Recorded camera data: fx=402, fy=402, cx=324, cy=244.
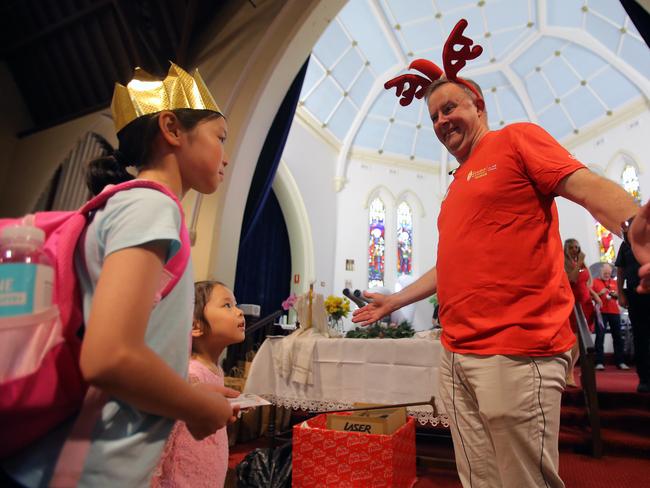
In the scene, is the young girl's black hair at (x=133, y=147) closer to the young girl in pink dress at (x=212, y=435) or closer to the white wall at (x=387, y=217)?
the young girl in pink dress at (x=212, y=435)

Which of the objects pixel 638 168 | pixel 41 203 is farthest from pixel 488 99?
pixel 41 203

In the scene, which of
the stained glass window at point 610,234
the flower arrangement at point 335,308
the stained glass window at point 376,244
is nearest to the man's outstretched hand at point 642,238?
the flower arrangement at point 335,308

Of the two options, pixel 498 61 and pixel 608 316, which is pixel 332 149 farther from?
pixel 608 316

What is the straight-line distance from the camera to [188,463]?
1204 mm

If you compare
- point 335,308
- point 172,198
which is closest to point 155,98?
point 172,198

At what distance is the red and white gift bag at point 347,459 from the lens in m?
2.09

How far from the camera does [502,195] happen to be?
3.56 feet

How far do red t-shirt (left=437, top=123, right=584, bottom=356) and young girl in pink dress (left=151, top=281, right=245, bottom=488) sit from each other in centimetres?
65

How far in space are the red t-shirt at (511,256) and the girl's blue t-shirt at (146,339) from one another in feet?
2.47

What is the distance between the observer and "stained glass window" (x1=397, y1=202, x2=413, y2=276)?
13.0 m

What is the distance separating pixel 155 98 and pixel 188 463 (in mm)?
1030

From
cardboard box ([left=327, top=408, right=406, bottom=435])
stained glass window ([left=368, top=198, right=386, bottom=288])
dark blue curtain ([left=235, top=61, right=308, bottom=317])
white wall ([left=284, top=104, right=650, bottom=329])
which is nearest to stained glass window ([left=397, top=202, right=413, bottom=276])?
white wall ([left=284, top=104, right=650, bottom=329])

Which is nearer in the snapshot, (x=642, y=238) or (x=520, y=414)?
(x=642, y=238)

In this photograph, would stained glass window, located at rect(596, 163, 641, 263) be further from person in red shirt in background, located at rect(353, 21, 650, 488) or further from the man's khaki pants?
the man's khaki pants
